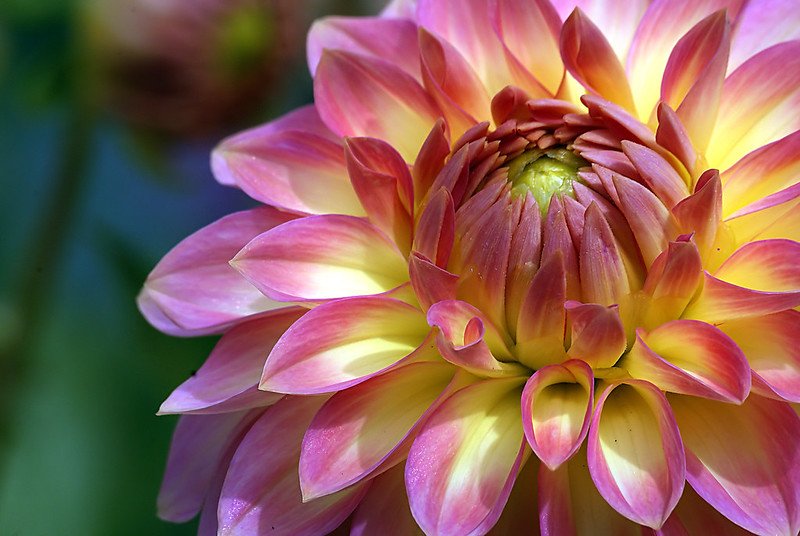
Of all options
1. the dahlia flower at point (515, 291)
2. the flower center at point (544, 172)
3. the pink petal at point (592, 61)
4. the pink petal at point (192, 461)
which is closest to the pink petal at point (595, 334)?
the dahlia flower at point (515, 291)

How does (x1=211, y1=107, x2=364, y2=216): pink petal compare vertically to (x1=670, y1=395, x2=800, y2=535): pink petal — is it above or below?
above

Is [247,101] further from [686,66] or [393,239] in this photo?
[686,66]

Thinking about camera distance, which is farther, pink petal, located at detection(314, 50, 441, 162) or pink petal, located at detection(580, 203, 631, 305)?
pink petal, located at detection(314, 50, 441, 162)

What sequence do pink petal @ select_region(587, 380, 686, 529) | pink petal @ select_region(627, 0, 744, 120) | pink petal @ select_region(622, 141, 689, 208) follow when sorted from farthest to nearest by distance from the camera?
pink petal @ select_region(627, 0, 744, 120)
pink petal @ select_region(622, 141, 689, 208)
pink petal @ select_region(587, 380, 686, 529)

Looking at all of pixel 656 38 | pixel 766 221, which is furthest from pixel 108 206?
pixel 766 221

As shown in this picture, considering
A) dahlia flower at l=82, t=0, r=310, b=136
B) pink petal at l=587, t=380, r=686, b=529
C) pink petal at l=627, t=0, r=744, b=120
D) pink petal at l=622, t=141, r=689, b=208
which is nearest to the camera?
pink petal at l=587, t=380, r=686, b=529

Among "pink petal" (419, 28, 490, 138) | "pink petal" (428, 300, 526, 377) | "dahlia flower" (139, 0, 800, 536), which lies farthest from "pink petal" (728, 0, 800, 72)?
"pink petal" (428, 300, 526, 377)

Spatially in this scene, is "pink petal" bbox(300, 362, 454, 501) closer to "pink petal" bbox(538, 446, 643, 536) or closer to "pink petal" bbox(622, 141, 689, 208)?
"pink petal" bbox(538, 446, 643, 536)
